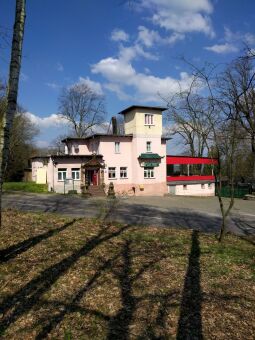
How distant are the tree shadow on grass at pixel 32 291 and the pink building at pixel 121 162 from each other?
Answer: 29.1 meters

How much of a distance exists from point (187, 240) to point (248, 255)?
2001 mm

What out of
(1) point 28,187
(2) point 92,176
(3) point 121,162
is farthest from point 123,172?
(1) point 28,187

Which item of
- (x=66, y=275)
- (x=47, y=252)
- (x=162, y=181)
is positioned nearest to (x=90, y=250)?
(x=47, y=252)

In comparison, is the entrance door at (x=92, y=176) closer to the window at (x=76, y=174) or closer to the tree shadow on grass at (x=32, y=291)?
the window at (x=76, y=174)

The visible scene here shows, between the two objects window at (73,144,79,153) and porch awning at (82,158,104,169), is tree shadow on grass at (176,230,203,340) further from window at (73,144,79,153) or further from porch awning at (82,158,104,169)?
window at (73,144,79,153)

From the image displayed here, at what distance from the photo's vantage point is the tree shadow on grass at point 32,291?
5648mm

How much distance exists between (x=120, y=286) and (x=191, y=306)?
1436 mm

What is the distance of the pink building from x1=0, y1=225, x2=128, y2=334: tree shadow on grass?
29.1 meters

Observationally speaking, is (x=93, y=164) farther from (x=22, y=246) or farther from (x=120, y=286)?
(x=120, y=286)

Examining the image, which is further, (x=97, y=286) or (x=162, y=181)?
(x=162, y=181)

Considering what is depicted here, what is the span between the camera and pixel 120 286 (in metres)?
6.87

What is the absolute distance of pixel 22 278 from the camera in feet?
22.9

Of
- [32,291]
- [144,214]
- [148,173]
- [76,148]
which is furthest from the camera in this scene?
[76,148]

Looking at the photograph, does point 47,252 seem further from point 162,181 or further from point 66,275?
point 162,181
